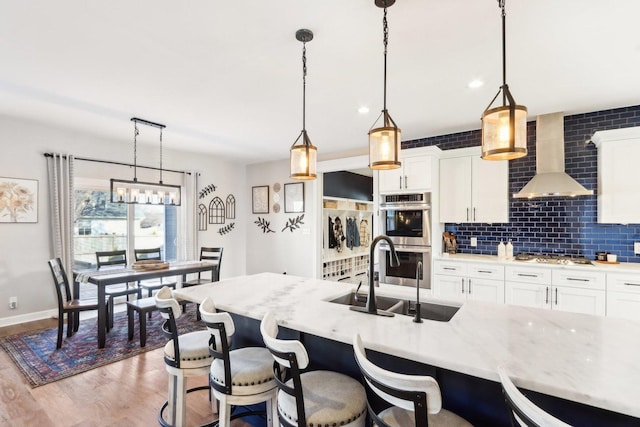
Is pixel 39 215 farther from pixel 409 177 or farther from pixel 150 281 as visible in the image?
pixel 409 177

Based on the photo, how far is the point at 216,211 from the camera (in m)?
6.77

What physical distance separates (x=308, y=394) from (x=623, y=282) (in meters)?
3.43

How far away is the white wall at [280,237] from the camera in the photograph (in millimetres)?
6230

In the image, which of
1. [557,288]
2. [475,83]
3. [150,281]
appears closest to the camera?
[475,83]

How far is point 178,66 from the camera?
2771mm

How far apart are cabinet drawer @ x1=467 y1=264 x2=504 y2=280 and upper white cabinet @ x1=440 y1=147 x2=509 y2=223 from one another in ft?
2.16

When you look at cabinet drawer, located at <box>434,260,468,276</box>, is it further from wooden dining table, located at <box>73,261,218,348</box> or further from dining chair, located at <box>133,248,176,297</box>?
dining chair, located at <box>133,248,176,297</box>

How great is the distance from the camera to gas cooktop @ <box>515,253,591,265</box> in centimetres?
357

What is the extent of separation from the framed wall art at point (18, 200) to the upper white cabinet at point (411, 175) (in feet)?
15.6

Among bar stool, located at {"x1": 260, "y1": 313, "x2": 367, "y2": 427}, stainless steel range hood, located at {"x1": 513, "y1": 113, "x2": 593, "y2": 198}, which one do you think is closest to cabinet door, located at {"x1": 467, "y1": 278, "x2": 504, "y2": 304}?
stainless steel range hood, located at {"x1": 513, "y1": 113, "x2": 593, "y2": 198}

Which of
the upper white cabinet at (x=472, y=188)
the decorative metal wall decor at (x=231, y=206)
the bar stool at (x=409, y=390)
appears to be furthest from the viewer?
the decorative metal wall decor at (x=231, y=206)

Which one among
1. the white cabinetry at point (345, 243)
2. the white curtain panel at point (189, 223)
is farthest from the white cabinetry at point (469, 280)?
the white curtain panel at point (189, 223)

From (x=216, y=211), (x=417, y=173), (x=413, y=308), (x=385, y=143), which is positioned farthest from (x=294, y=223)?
(x=385, y=143)

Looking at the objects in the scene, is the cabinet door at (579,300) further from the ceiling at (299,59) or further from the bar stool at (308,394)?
the bar stool at (308,394)
